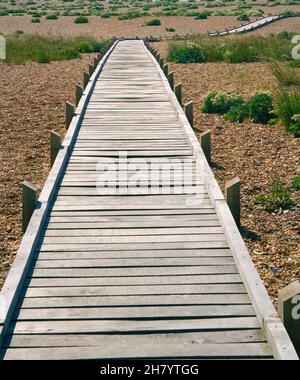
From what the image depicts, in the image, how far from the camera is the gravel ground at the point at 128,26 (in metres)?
51.0

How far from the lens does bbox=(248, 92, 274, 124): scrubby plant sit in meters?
14.4

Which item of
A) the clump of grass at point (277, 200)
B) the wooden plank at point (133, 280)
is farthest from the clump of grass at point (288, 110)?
the wooden plank at point (133, 280)

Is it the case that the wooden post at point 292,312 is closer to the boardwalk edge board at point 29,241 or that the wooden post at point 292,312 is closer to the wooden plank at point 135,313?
the wooden plank at point 135,313

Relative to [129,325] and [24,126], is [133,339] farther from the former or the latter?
[24,126]

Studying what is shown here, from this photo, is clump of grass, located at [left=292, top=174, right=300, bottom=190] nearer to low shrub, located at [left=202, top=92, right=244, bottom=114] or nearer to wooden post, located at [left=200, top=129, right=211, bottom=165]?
wooden post, located at [left=200, top=129, right=211, bottom=165]

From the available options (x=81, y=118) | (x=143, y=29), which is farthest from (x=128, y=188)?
(x=143, y=29)

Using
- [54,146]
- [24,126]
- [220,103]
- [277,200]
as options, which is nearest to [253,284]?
[277,200]

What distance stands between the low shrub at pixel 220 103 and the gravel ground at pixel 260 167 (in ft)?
1.03

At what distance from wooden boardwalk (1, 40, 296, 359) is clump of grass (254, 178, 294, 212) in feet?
2.92

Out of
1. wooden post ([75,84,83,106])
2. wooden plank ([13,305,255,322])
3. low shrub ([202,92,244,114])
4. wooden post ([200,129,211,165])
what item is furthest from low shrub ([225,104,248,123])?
wooden plank ([13,305,255,322])

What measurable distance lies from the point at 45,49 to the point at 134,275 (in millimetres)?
25493

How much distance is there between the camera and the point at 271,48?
26469 millimetres
